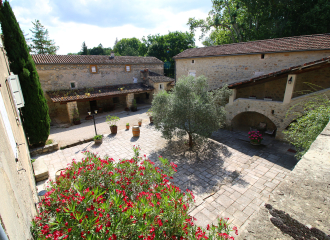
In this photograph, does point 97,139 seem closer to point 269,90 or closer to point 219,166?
point 219,166

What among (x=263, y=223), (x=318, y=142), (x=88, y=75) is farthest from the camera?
(x=88, y=75)

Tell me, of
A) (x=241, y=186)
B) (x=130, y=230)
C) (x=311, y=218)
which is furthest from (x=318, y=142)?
(x=241, y=186)

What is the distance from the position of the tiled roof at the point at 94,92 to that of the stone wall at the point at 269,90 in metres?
11.2

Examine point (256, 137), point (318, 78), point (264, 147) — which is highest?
point (318, 78)

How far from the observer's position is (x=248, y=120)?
13359mm

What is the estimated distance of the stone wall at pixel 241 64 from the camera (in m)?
10.7

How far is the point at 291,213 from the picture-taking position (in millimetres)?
1416

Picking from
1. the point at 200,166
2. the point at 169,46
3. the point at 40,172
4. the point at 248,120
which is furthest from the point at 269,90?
the point at 169,46

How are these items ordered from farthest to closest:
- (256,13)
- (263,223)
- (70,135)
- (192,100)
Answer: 1. (256,13)
2. (70,135)
3. (192,100)
4. (263,223)

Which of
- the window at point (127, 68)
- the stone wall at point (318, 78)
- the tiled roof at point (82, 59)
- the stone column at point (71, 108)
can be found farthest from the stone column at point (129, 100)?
the stone wall at point (318, 78)

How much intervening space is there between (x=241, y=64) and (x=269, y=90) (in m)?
2.93

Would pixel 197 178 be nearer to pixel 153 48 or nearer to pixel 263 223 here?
pixel 263 223

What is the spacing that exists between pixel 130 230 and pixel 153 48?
34284 mm

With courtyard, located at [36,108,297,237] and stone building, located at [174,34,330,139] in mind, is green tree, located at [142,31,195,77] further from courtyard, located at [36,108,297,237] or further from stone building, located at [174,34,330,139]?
courtyard, located at [36,108,297,237]
